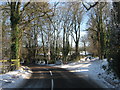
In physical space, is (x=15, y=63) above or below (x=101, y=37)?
below

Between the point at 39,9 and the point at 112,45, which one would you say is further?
the point at 39,9

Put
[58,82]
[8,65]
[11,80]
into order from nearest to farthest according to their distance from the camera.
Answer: [58,82], [11,80], [8,65]

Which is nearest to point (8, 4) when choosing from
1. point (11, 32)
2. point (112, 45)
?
point (11, 32)

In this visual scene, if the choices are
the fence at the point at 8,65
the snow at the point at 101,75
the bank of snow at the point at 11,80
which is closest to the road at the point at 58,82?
the bank of snow at the point at 11,80

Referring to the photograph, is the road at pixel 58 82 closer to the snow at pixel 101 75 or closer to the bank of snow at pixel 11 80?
the bank of snow at pixel 11 80

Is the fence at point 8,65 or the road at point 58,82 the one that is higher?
the fence at point 8,65

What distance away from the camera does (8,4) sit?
23844mm

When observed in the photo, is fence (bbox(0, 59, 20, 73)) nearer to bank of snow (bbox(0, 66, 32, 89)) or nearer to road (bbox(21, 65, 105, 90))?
bank of snow (bbox(0, 66, 32, 89))

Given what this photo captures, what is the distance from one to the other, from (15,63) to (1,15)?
8.01 meters

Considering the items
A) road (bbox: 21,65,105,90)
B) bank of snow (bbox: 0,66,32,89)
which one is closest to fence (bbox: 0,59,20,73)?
bank of snow (bbox: 0,66,32,89)

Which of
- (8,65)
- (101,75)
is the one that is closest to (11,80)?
(8,65)

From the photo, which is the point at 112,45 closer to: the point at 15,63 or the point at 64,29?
the point at 15,63

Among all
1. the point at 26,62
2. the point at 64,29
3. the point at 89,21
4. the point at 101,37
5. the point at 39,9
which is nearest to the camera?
the point at 39,9

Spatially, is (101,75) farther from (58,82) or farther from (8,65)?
(8,65)
